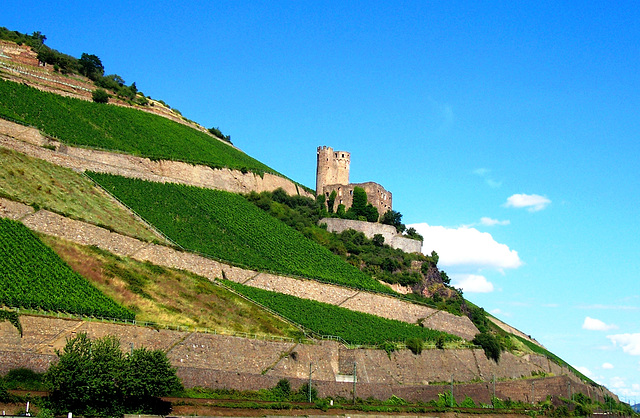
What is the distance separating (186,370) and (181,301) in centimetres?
815

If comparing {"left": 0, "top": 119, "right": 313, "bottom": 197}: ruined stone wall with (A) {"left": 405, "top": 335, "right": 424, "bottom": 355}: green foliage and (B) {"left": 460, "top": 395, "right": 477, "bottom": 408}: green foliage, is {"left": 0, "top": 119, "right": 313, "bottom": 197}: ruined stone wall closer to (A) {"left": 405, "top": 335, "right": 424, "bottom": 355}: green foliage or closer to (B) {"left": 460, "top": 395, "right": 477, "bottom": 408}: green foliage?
(A) {"left": 405, "top": 335, "right": 424, "bottom": 355}: green foliage

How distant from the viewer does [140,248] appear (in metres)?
48.7

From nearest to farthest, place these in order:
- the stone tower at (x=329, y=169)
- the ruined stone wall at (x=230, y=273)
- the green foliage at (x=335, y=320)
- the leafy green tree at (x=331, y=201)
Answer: the ruined stone wall at (x=230, y=273) < the green foliage at (x=335, y=320) < the leafy green tree at (x=331, y=201) < the stone tower at (x=329, y=169)

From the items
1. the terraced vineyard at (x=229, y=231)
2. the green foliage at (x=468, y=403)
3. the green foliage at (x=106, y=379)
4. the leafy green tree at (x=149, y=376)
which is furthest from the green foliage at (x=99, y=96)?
the leafy green tree at (x=149, y=376)

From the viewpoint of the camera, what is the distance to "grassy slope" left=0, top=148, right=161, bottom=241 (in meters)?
47.4

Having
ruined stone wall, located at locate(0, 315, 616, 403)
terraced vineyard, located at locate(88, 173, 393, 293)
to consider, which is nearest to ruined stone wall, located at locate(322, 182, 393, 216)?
terraced vineyard, located at locate(88, 173, 393, 293)

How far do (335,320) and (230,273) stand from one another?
781cm

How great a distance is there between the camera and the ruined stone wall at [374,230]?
7444 cm

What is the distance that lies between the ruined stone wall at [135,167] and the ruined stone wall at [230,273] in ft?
32.6

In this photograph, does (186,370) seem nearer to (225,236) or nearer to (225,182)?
(225,236)

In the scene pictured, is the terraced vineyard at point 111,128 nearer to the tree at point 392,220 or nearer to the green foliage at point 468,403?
the tree at point 392,220

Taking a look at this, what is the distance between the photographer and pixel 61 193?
5088cm

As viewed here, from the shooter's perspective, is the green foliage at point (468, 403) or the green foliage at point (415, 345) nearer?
the green foliage at point (468, 403)

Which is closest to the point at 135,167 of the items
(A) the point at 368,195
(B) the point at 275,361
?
(A) the point at 368,195
